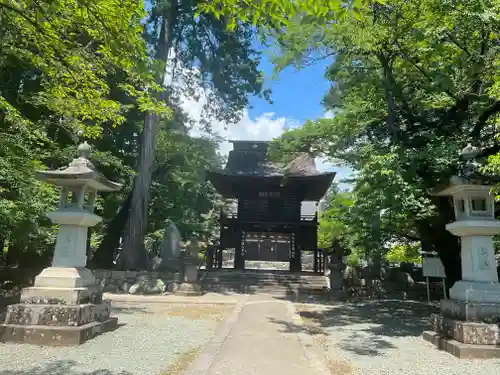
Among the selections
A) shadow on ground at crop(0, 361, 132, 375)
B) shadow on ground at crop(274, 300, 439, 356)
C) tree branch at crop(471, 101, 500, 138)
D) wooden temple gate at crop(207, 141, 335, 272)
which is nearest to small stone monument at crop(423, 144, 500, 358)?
shadow on ground at crop(274, 300, 439, 356)

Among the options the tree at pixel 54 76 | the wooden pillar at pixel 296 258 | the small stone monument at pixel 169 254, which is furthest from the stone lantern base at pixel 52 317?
the wooden pillar at pixel 296 258

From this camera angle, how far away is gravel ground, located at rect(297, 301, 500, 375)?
483 centimetres

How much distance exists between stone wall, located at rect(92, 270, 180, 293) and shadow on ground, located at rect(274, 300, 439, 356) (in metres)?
5.94

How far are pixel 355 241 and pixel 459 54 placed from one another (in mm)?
6708

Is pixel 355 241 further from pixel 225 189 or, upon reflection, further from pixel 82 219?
pixel 225 189

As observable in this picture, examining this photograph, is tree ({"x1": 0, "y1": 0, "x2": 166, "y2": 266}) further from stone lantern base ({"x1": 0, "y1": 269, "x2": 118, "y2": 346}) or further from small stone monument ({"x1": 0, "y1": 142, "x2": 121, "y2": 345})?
stone lantern base ({"x1": 0, "y1": 269, "x2": 118, "y2": 346})

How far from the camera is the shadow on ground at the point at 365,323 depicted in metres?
6.42

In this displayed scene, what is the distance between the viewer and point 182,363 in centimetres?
482

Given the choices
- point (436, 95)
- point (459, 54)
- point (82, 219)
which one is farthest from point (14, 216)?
point (459, 54)

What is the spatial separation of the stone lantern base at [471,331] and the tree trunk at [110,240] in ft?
48.8

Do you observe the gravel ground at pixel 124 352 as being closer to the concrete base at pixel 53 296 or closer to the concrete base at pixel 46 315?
the concrete base at pixel 46 315

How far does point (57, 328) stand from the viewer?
18.7 ft

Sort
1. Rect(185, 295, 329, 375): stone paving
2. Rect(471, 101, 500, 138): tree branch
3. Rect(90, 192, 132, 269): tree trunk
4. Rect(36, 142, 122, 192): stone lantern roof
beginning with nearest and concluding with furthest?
1. Rect(185, 295, 329, 375): stone paving
2. Rect(36, 142, 122, 192): stone lantern roof
3. Rect(471, 101, 500, 138): tree branch
4. Rect(90, 192, 132, 269): tree trunk

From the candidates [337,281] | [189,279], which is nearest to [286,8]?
[337,281]
